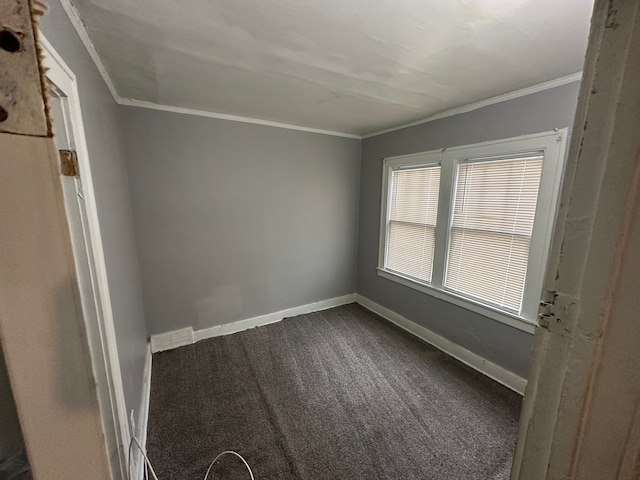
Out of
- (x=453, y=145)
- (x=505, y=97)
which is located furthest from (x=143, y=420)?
(x=505, y=97)

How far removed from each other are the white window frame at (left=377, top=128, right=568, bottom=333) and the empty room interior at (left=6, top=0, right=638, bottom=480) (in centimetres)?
2

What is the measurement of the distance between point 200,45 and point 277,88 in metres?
0.63

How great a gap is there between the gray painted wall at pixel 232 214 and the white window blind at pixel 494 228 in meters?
1.49

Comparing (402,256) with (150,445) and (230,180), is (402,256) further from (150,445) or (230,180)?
(150,445)

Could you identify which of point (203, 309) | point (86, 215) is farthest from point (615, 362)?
point (203, 309)

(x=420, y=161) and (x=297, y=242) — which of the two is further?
(x=297, y=242)

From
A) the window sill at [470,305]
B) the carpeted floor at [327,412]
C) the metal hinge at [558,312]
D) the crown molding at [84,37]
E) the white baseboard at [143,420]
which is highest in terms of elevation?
the crown molding at [84,37]

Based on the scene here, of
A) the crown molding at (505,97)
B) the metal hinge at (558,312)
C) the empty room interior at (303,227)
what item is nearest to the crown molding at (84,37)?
the empty room interior at (303,227)

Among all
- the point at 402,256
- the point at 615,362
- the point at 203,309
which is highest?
the point at 615,362

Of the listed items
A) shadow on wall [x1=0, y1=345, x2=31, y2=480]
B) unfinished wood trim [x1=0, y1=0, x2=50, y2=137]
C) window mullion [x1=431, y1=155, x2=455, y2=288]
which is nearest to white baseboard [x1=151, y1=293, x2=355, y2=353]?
window mullion [x1=431, y1=155, x2=455, y2=288]

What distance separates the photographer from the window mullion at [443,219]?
2418 mm

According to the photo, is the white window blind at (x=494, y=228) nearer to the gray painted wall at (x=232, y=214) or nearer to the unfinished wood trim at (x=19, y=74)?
the gray painted wall at (x=232, y=214)

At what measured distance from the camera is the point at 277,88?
6.26 ft

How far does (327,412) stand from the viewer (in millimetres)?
1866
